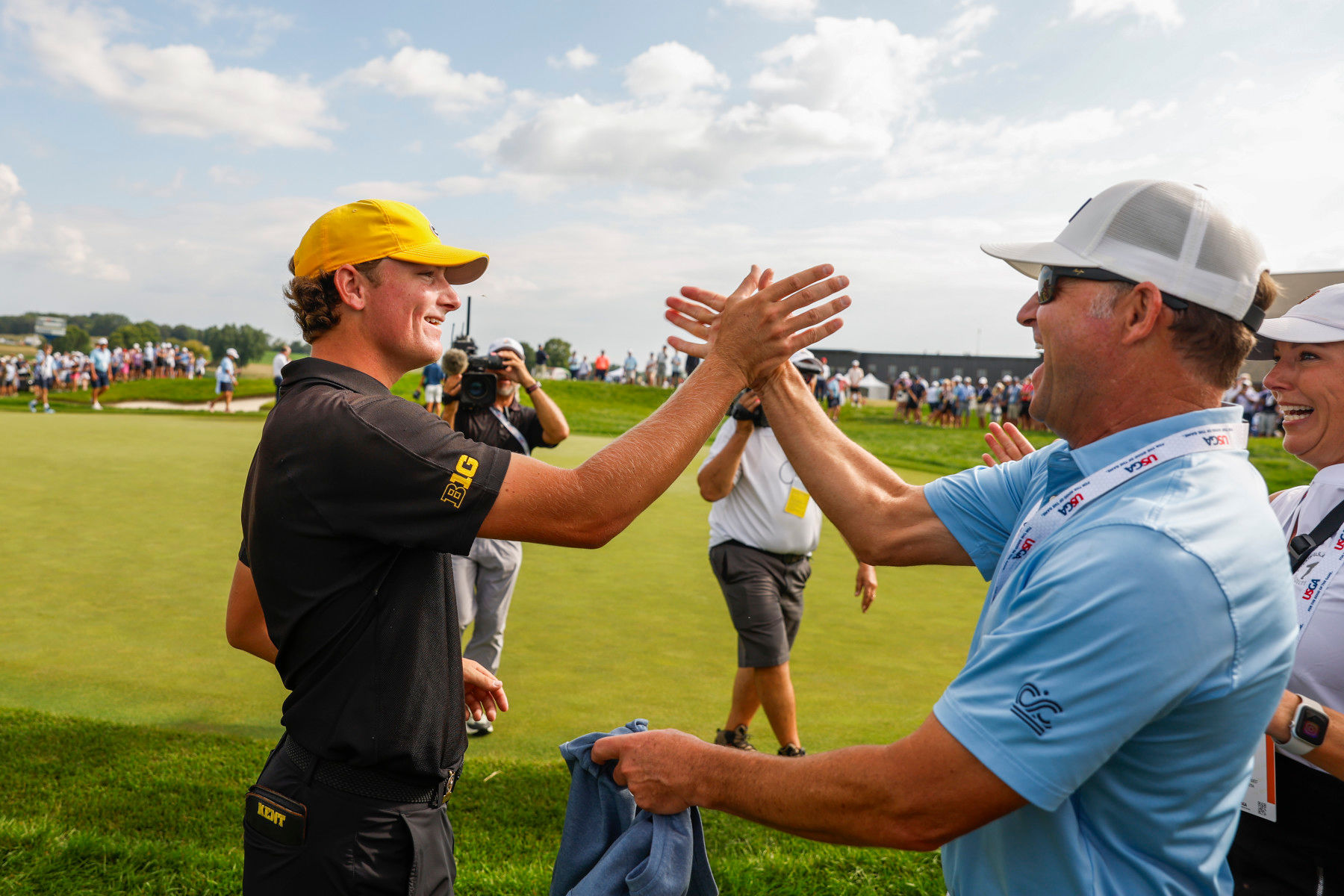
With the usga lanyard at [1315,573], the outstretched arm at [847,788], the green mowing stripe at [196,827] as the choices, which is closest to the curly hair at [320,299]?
the outstretched arm at [847,788]

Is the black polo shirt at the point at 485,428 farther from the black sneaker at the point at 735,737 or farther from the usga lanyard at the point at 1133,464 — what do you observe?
the usga lanyard at the point at 1133,464

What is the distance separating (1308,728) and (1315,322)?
1.27m

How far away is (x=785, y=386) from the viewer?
279 cm

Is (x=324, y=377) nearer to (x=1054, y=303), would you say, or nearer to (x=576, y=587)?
(x=1054, y=303)

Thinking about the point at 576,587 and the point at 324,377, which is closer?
the point at 324,377

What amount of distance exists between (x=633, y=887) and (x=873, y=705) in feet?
13.6

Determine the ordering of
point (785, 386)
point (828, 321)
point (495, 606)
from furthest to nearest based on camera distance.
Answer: point (495, 606)
point (785, 386)
point (828, 321)

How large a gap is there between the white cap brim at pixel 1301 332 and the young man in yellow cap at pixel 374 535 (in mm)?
1538

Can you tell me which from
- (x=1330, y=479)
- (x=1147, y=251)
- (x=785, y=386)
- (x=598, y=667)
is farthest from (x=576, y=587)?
(x=1147, y=251)

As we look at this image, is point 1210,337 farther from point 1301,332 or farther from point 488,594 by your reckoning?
point 488,594

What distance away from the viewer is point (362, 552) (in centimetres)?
206

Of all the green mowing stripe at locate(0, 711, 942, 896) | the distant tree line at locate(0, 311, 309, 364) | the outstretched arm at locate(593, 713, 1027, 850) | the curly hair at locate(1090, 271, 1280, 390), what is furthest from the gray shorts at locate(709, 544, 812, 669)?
the distant tree line at locate(0, 311, 309, 364)

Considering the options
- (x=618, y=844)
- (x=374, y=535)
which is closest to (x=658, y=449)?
(x=374, y=535)

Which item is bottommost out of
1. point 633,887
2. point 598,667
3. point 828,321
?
point 598,667
